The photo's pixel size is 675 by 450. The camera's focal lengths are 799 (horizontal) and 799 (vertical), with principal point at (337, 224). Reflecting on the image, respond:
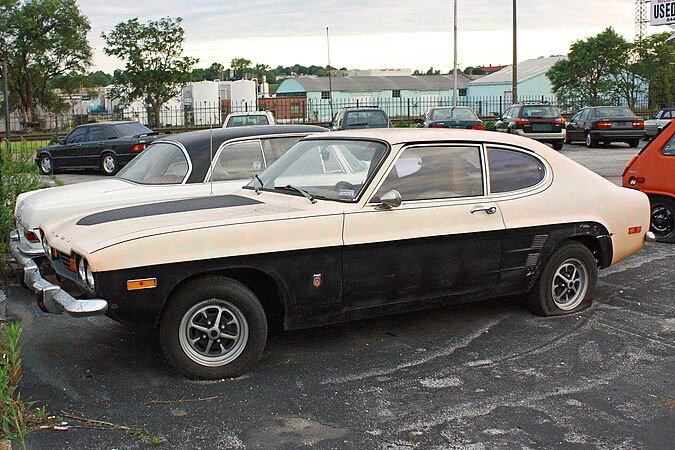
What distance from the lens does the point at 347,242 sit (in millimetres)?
5445

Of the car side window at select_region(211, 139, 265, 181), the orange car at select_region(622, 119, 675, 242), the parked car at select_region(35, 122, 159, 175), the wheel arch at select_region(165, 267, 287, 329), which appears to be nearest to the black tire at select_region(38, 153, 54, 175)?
the parked car at select_region(35, 122, 159, 175)

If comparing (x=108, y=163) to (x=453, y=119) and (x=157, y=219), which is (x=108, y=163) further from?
(x=157, y=219)

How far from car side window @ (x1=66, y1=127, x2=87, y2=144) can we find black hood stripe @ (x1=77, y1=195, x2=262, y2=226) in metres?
16.5

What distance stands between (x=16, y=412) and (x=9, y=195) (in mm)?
5879

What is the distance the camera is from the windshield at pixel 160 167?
8117 mm

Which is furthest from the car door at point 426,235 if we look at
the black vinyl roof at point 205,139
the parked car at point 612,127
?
the parked car at point 612,127

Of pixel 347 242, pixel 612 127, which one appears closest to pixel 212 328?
pixel 347 242

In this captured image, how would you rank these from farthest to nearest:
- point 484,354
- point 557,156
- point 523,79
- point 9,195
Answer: point 523,79 < point 9,195 < point 557,156 < point 484,354

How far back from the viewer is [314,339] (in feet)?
20.1

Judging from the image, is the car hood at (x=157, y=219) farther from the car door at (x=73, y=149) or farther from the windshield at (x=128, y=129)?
the car door at (x=73, y=149)

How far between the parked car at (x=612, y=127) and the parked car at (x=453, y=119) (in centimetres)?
401

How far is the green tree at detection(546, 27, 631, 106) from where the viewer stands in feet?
151

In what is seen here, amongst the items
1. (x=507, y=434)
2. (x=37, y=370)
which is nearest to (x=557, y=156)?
(x=507, y=434)

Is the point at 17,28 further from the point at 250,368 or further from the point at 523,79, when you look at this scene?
the point at 250,368
